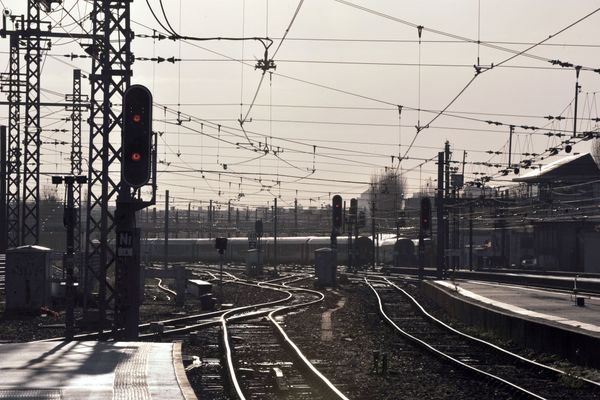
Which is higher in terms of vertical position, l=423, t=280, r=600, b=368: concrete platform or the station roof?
the station roof

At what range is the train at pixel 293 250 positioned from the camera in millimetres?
89812

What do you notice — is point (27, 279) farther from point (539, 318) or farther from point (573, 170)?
point (573, 170)

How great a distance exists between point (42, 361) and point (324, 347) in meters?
8.93

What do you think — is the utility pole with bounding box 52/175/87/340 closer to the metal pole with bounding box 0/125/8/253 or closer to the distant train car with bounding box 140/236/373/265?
the metal pole with bounding box 0/125/8/253

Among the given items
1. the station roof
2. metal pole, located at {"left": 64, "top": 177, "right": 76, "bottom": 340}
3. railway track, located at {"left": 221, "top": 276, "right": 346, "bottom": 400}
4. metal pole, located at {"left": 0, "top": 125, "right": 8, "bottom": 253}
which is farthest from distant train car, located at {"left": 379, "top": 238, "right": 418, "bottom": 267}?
metal pole, located at {"left": 64, "top": 177, "right": 76, "bottom": 340}

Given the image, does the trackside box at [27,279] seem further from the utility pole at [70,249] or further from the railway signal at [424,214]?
the railway signal at [424,214]

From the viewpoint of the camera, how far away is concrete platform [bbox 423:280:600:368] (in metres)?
20.1

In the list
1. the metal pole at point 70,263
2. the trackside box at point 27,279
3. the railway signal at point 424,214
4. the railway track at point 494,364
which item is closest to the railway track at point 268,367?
the railway track at point 494,364

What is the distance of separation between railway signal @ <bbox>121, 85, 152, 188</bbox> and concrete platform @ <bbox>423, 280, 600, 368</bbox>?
8.54 metres

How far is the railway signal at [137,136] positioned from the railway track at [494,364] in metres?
6.66

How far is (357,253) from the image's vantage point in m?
87.6

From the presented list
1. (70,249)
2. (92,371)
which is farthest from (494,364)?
(70,249)

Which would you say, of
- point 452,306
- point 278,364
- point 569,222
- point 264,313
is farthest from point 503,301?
point 569,222

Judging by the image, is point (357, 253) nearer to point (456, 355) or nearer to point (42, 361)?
point (456, 355)
